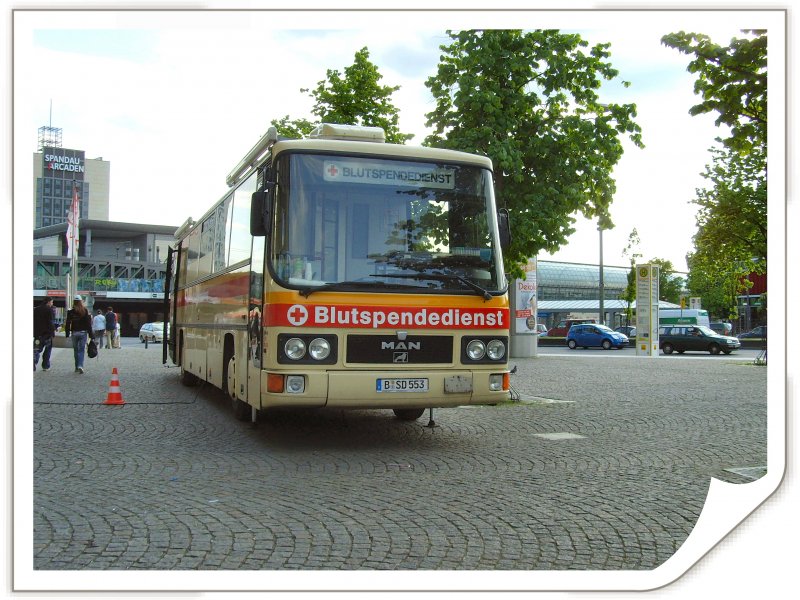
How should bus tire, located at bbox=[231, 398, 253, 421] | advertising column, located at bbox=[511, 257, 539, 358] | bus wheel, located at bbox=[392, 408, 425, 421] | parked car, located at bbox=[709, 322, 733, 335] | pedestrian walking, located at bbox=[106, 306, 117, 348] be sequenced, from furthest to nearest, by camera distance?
1. parked car, located at bbox=[709, 322, 733, 335]
2. pedestrian walking, located at bbox=[106, 306, 117, 348]
3. advertising column, located at bbox=[511, 257, 539, 358]
4. bus wheel, located at bbox=[392, 408, 425, 421]
5. bus tire, located at bbox=[231, 398, 253, 421]

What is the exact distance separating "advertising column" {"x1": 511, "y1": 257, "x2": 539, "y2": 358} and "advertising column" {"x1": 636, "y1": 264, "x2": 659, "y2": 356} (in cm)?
504

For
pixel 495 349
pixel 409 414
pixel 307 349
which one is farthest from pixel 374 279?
pixel 409 414

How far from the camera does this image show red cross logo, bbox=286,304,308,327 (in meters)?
8.13

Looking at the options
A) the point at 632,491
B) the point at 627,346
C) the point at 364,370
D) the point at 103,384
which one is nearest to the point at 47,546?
the point at 364,370

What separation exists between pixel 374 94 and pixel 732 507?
13098 mm

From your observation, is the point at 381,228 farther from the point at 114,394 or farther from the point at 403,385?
the point at 114,394

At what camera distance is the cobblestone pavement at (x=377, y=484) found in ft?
16.9

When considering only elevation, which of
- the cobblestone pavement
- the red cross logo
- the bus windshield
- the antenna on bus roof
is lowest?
the cobblestone pavement

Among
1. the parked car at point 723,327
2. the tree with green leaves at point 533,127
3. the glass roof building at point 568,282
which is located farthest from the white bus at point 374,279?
the glass roof building at point 568,282

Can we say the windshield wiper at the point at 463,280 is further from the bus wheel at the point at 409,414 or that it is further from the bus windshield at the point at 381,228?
the bus wheel at the point at 409,414

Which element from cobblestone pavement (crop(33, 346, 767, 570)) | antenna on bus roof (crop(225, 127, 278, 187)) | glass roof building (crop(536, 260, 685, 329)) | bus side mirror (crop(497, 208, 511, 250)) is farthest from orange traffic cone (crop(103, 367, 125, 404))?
glass roof building (crop(536, 260, 685, 329))

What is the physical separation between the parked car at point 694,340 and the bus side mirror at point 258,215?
34.7 meters

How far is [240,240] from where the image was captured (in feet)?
33.9

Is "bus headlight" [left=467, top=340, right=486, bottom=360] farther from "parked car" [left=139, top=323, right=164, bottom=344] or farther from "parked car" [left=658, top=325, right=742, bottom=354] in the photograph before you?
"parked car" [left=139, top=323, right=164, bottom=344]
